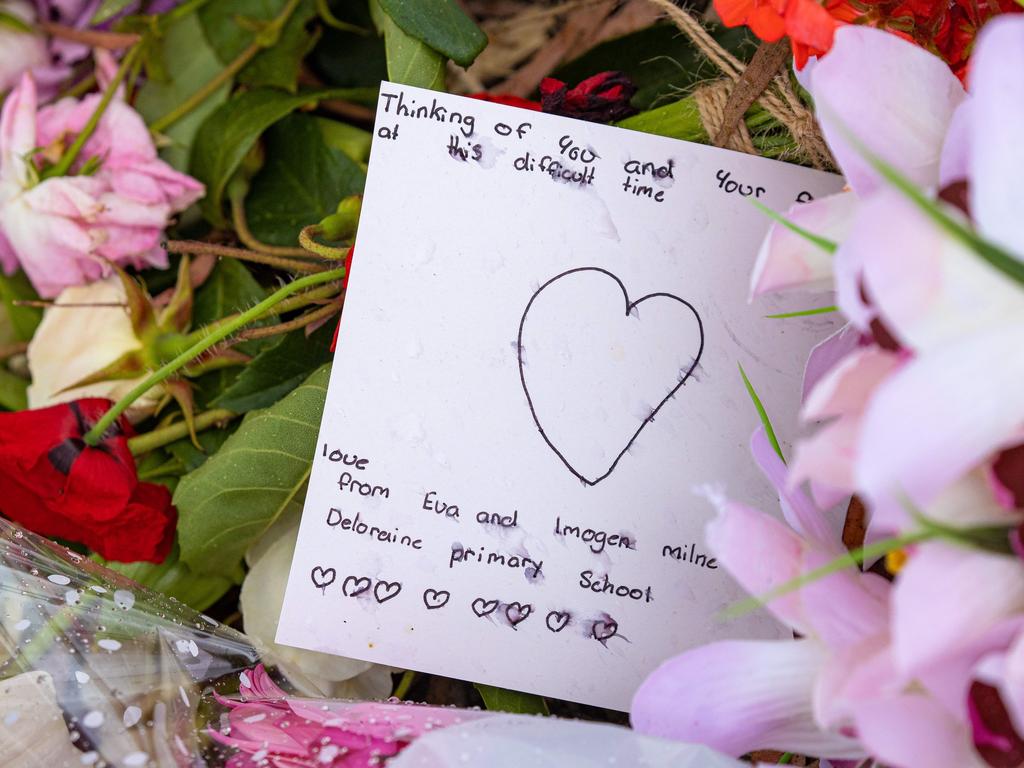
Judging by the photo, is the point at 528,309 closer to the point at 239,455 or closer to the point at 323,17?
the point at 239,455

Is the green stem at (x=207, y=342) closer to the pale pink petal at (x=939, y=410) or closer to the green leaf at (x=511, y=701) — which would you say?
the green leaf at (x=511, y=701)

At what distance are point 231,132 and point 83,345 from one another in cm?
19

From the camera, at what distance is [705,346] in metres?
0.55

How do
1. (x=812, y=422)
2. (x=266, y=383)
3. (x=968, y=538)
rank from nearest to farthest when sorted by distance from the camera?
(x=968, y=538)
(x=812, y=422)
(x=266, y=383)

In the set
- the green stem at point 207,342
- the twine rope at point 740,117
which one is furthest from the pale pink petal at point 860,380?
the green stem at point 207,342

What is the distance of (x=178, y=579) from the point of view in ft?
2.24

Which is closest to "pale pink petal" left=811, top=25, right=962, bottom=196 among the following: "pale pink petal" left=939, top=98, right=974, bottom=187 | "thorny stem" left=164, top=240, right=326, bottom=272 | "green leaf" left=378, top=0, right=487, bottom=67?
"pale pink petal" left=939, top=98, right=974, bottom=187

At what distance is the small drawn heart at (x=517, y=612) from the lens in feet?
1.83

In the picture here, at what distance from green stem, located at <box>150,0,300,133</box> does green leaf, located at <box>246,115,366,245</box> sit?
0.06 meters

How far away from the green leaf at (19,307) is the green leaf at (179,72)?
0.15 metres

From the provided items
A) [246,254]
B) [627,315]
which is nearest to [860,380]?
[627,315]

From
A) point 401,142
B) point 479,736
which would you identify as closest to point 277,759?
point 479,736

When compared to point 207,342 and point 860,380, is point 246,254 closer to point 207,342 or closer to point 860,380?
point 207,342

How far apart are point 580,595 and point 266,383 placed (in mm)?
265
